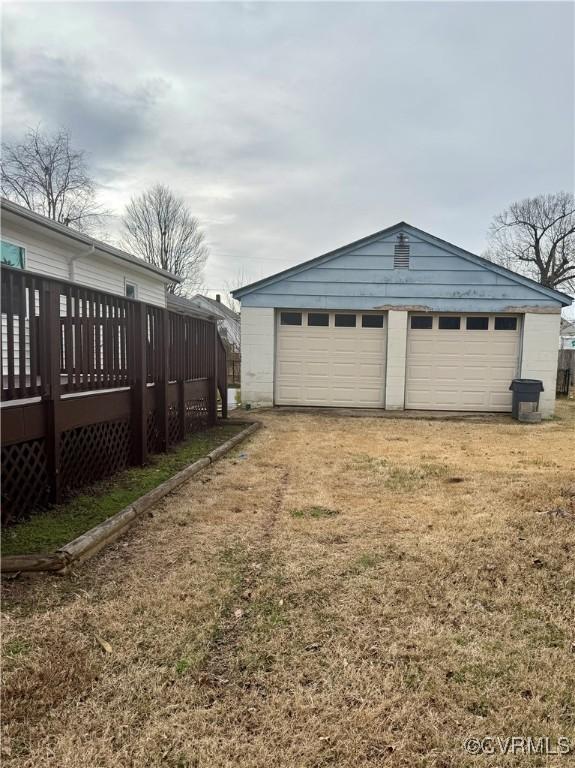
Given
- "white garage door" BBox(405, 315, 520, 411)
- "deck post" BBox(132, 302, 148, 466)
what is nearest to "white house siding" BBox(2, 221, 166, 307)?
"deck post" BBox(132, 302, 148, 466)

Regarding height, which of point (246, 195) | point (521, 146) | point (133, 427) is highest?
point (246, 195)

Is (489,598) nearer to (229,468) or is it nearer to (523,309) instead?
(229,468)

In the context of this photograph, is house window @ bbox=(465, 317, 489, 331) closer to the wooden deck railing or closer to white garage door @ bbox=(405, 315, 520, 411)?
white garage door @ bbox=(405, 315, 520, 411)

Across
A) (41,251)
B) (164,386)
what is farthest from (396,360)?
(41,251)

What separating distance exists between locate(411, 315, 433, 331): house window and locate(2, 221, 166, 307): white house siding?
6830 mm

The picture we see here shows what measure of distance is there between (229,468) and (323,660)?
3693 millimetres

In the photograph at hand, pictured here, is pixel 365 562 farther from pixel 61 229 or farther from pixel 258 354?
pixel 258 354

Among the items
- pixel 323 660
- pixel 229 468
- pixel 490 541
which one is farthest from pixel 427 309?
pixel 323 660

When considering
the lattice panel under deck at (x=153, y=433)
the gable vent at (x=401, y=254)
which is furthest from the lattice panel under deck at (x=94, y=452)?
the gable vent at (x=401, y=254)

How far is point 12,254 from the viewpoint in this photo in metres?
7.84

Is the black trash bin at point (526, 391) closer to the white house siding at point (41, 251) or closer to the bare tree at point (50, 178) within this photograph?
the white house siding at point (41, 251)

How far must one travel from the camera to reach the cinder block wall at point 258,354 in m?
11.5

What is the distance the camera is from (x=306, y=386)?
38.3 ft

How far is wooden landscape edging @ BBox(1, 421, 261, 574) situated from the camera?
2830 mm
